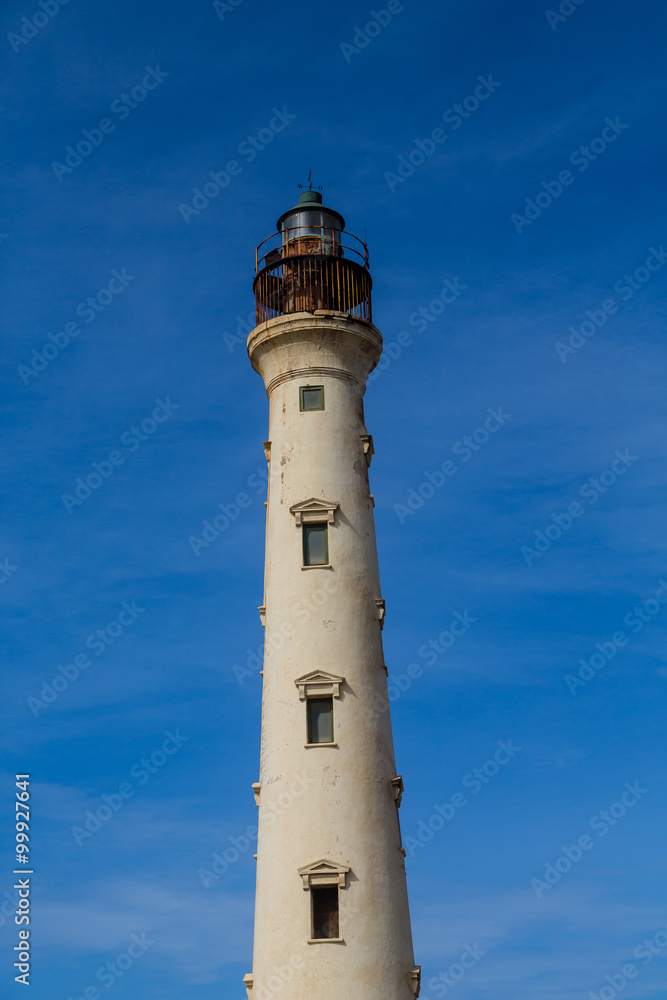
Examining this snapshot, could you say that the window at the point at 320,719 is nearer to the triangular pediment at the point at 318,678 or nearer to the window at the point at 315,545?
the triangular pediment at the point at 318,678

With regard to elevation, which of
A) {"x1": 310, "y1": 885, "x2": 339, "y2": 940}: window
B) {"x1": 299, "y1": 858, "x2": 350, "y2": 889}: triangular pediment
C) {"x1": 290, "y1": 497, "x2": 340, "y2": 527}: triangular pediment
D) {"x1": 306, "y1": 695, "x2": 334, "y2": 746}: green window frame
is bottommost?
{"x1": 310, "y1": 885, "x2": 339, "y2": 940}: window

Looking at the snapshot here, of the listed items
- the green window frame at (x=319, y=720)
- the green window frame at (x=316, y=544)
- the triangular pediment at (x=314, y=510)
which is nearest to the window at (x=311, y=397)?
the triangular pediment at (x=314, y=510)

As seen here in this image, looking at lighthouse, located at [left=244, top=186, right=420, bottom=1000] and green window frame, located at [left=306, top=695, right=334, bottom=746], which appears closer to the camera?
lighthouse, located at [left=244, top=186, right=420, bottom=1000]

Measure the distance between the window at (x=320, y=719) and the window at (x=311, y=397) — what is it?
851cm

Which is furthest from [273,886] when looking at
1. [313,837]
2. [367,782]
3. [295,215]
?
[295,215]

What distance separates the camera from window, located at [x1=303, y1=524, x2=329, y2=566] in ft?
109

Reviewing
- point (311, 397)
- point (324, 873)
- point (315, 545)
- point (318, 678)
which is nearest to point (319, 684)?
point (318, 678)

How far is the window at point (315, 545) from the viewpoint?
33281 mm

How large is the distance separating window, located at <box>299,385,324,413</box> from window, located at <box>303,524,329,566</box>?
359 centimetres

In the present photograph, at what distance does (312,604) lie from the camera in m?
32.6

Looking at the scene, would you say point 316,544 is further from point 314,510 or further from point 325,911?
point 325,911

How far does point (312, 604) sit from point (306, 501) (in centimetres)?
298

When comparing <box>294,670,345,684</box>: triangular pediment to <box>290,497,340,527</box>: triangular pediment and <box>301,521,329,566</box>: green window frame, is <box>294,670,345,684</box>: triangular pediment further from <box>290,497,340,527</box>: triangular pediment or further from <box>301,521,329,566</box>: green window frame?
<box>290,497,340,527</box>: triangular pediment

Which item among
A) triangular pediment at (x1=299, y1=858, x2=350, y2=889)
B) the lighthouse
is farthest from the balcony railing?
triangular pediment at (x1=299, y1=858, x2=350, y2=889)
